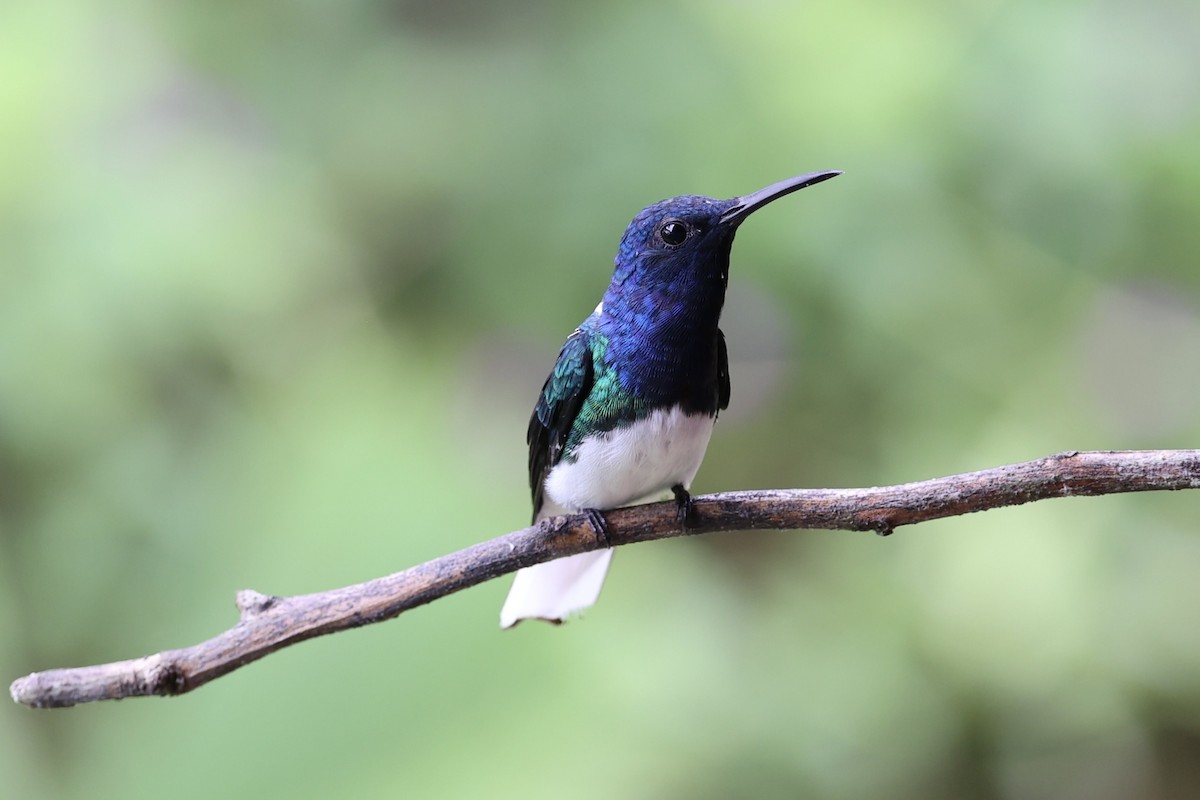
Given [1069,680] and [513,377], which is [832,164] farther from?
[1069,680]

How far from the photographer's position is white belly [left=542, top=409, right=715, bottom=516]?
1674mm

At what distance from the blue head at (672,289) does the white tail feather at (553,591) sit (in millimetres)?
407

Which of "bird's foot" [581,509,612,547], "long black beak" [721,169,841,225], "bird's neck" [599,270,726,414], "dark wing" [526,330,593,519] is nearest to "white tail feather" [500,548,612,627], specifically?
"dark wing" [526,330,593,519]

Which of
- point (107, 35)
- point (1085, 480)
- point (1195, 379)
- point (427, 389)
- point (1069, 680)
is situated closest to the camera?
point (1085, 480)

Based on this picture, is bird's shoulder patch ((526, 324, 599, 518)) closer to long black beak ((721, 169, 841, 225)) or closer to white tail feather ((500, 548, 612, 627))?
white tail feather ((500, 548, 612, 627))

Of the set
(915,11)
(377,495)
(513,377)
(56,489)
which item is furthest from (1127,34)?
(56,489)

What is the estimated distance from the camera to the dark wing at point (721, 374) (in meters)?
1.78

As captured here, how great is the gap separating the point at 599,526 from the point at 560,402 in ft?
0.87

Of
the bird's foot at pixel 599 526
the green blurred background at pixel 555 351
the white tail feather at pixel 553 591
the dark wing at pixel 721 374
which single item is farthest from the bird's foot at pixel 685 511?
the green blurred background at pixel 555 351

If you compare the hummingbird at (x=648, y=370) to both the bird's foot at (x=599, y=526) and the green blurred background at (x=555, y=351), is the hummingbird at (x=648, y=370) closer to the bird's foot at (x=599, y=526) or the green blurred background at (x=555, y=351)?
the bird's foot at (x=599, y=526)

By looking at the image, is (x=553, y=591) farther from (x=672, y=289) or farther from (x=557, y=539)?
(x=672, y=289)

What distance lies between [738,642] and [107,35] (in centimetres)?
241

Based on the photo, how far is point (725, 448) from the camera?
283 cm

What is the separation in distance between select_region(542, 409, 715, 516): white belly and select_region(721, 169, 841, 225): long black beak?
306mm
